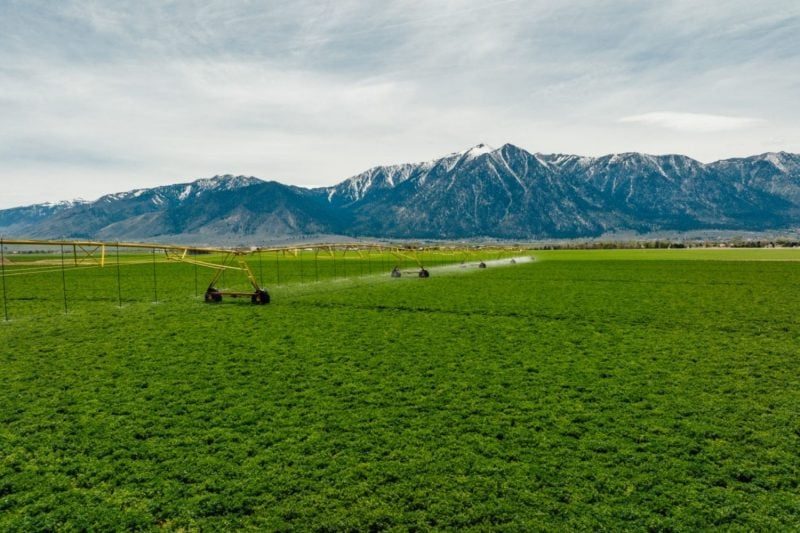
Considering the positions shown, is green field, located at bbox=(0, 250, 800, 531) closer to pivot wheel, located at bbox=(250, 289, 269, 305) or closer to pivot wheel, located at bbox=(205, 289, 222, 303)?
pivot wheel, located at bbox=(250, 289, 269, 305)

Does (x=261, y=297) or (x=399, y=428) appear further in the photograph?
(x=261, y=297)

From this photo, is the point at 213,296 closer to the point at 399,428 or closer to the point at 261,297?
the point at 261,297

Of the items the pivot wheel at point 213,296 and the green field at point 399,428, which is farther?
the pivot wheel at point 213,296

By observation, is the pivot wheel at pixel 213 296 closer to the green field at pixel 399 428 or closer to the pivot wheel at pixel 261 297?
the pivot wheel at pixel 261 297

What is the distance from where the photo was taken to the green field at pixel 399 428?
5.88 meters

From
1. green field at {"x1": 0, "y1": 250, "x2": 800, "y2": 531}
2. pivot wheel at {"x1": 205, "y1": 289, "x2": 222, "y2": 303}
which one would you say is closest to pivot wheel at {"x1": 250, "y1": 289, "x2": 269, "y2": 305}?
pivot wheel at {"x1": 205, "y1": 289, "x2": 222, "y2": 303}

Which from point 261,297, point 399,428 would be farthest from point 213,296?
point 399,428

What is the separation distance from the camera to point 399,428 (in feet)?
26.9

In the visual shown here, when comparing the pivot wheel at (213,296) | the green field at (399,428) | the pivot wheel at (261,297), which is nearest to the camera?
the green field at (399,428)

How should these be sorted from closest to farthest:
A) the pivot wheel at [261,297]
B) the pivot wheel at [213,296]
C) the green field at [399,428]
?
the green field at [399,428], the pivot wheel at [261,297], the pivot wheel at [213,296]

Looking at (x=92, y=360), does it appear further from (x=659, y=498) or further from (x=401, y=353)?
(x=659, y=498)

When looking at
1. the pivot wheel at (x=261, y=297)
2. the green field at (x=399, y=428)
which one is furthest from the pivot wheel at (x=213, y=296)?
the green field at (x=399, y=428)

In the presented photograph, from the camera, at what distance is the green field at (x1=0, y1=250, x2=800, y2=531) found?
5875 mm

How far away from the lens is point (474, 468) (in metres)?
6.80
